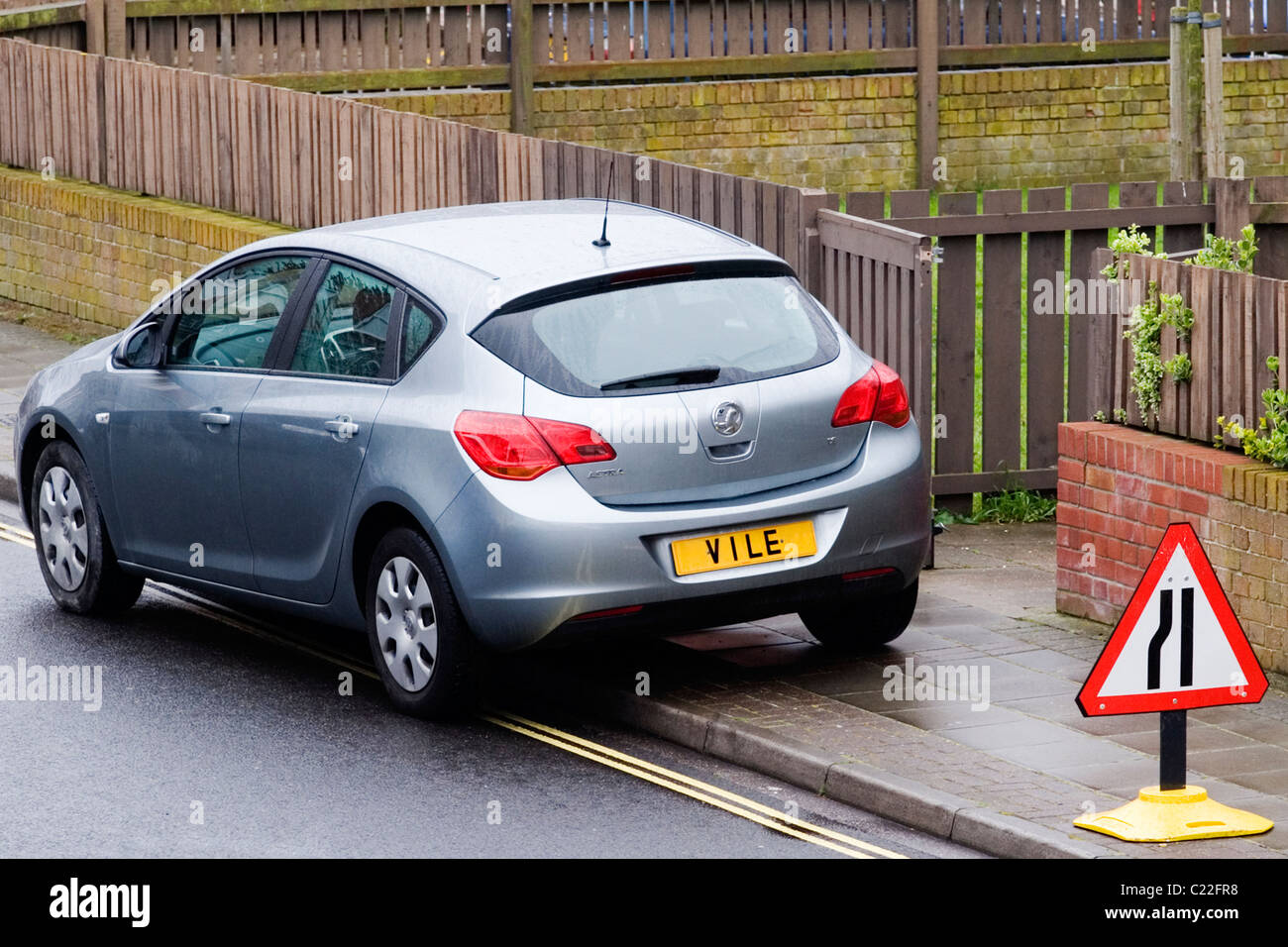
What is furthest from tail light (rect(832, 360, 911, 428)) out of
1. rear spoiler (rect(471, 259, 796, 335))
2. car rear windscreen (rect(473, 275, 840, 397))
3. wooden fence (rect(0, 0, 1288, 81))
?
wooden fence (rect(0, 0, 1288, 81))

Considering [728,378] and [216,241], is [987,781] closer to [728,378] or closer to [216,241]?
[728,378]

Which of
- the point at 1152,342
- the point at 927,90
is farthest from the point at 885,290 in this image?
the point at 927,90

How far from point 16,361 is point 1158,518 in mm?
9505

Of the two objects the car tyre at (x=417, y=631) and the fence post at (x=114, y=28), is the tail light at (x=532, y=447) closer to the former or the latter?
the car tyre at (x=417, y=631)

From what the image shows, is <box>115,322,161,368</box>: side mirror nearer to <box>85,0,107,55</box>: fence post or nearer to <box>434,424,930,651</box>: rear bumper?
A: <box>434,424,930,651</box>: rear bumper

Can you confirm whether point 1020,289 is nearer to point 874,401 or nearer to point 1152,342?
point 1152,342

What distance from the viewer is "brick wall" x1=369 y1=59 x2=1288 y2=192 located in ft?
76.6

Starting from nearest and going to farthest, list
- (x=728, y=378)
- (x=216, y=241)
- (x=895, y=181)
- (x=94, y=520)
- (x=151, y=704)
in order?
1. (x=728, y=378)
2. (x=151, y=704)
3. (x=94, y=520)
4. (x=216, y=241)
5. (x=895, y=181)

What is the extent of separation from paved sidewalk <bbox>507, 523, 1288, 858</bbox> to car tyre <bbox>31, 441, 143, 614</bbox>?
7.06ft

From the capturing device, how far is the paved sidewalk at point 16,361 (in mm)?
13281

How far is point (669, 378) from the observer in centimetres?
767

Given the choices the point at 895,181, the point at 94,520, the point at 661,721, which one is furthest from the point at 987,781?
the point at 895,181

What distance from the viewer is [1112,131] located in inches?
953

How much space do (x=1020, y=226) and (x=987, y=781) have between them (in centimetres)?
459
